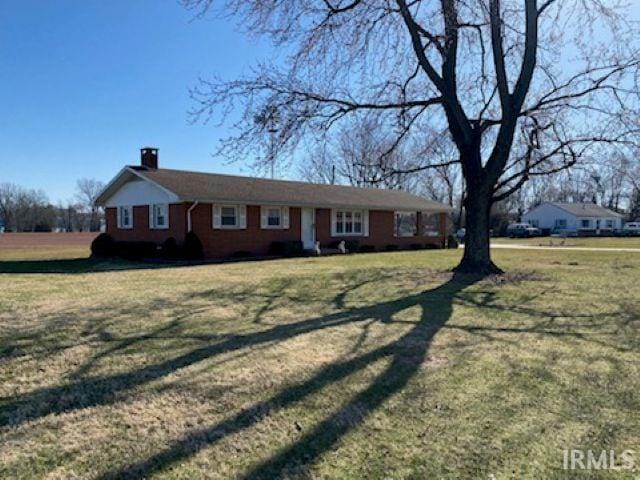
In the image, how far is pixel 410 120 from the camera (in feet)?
48.1

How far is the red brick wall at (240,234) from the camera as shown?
20297 mm

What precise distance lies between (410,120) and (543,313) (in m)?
8.25

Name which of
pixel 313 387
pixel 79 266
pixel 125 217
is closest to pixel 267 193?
pixel 125 217

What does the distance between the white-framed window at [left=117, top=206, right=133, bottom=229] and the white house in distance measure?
53.0 meters

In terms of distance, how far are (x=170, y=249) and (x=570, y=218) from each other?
190ft

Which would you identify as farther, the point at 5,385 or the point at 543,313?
the point at 543,313

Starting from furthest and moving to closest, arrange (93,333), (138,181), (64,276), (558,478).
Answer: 1. (138,181)
2. (64,276)
3. (93,333)
4. (558,478)

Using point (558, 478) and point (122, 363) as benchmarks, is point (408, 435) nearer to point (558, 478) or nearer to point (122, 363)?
point (558, 478)

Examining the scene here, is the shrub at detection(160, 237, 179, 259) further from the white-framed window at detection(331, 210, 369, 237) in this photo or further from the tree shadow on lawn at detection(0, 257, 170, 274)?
the white-framed window at detection(331, 210, 369, 237)

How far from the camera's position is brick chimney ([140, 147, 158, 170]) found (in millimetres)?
23266

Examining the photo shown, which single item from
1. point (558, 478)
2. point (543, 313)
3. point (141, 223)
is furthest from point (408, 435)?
point (141, 223)

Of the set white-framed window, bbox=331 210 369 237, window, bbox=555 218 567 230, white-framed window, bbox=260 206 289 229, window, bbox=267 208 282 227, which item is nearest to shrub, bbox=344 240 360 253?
white-framed window, bbox=331 210 369 237

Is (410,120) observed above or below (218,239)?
above

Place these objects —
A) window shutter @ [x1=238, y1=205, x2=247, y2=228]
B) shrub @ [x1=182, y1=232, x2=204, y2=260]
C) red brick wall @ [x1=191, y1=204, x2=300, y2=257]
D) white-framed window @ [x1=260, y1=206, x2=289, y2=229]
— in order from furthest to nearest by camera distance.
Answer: white-framed window @ [x1=260, y1=206, x2=289, y2=229] → window shutter @ [x1=238, y1=205, x2=247, y2=228] → red brick wall @ [x1=191, y1=204, x2=300, y2=257] → shrub @ [x1=182, y1=232, x2=204, y2=260]
